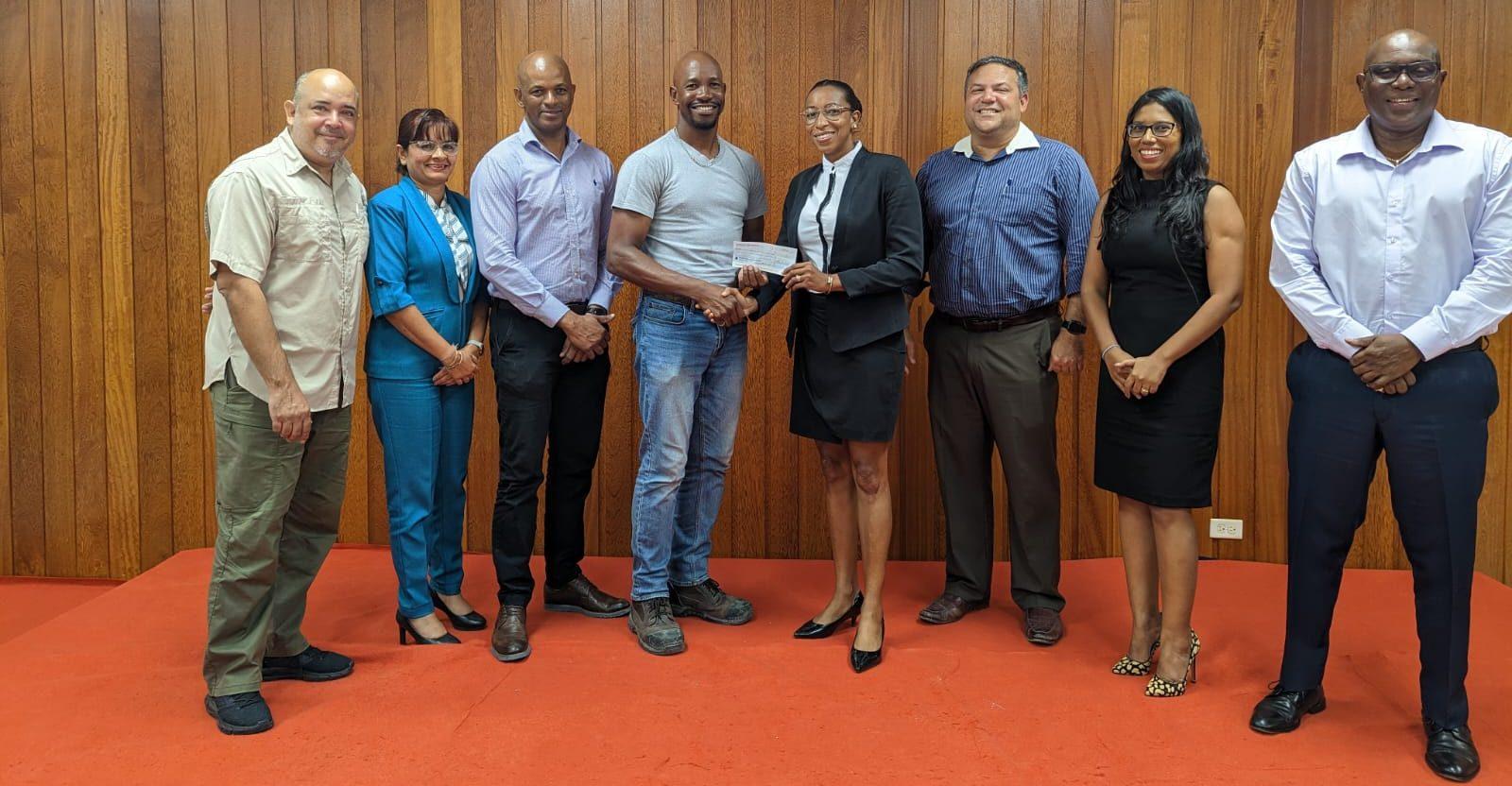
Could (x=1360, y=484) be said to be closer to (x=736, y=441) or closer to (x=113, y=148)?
(x=736, y=441)

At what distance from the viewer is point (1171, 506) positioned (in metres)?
2.66

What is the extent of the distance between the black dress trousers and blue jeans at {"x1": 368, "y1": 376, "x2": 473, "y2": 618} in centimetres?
13

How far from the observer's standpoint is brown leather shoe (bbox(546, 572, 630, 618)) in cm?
335

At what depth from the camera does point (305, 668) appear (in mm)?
2820

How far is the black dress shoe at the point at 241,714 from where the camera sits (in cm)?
246

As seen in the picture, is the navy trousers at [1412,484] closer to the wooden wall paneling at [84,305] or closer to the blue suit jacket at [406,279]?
the blue suit jacket at [406,279]

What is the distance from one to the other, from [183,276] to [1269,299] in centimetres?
405

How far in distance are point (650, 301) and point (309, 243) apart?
0.95 m

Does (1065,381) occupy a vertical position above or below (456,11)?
below

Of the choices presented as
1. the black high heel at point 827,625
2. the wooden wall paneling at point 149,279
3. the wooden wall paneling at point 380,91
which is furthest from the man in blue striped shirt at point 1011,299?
the wooden wall paneling at point 149,279

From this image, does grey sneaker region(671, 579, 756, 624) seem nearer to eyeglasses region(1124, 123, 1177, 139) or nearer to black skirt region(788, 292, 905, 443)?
black skirt region(788, 292, 905, 443)

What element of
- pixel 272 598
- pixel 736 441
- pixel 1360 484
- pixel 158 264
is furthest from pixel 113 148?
pixel 1360 484

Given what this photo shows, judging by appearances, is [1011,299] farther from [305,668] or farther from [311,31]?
[311,31]

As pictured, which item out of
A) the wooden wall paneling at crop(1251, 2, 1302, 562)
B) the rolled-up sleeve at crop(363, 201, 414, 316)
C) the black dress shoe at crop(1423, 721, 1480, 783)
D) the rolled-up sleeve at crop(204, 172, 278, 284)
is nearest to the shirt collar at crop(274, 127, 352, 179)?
the rolled-up sleeve at crop(204, 172, 278, 284)
